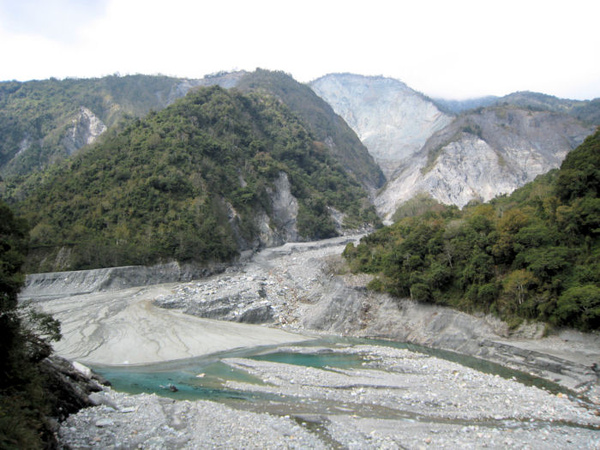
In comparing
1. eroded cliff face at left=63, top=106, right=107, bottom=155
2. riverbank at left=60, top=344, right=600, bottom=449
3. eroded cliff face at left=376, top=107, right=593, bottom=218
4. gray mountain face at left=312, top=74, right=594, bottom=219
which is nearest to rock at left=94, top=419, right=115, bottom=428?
A: riverbank at left=60, top=344, right=600, bottom=449

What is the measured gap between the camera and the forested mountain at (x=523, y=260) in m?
29.1

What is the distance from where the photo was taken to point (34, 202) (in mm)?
73750

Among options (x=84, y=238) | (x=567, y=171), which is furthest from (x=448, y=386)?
(x=84, y=238)

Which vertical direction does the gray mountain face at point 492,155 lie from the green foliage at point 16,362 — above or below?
above

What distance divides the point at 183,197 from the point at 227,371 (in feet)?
181

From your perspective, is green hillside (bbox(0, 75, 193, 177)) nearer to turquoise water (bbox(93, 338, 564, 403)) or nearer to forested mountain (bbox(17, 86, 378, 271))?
forested mountain (bbox(17, 86, 378, 271))

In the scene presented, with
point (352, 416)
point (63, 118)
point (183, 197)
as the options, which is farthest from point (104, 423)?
point (63, 118)

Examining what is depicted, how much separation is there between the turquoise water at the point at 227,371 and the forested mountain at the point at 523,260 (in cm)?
586

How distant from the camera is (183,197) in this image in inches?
3066

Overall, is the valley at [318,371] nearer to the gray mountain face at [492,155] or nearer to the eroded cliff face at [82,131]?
the eroded cliff face at [82,131]

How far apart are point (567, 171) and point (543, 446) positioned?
95.3ft

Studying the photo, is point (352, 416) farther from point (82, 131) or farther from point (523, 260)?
point (82, 131)

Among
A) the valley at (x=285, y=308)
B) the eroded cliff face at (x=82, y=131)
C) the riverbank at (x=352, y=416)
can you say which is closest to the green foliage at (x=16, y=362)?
the valley at (x=285, y=308)

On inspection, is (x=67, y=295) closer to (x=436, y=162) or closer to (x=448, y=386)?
(x=448, y=386)
